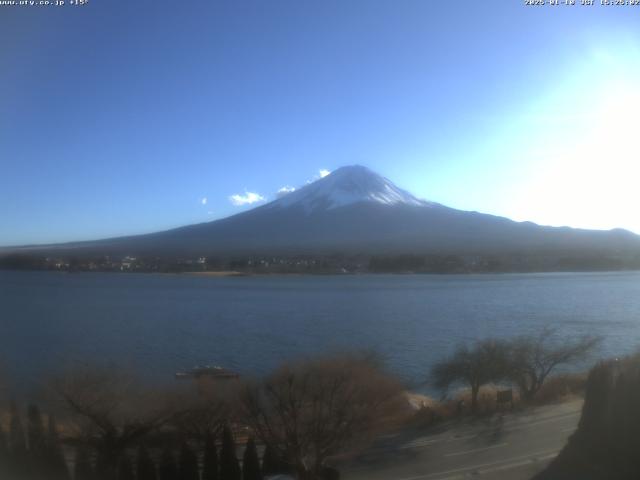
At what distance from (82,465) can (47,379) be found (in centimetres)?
175

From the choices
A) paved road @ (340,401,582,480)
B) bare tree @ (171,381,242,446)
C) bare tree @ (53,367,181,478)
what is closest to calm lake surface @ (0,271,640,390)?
bare tree @ (53,367,181,478)

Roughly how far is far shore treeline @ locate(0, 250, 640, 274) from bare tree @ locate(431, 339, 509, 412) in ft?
67.1

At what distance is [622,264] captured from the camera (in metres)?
25.1

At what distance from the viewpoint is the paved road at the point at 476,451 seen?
12.6 ft

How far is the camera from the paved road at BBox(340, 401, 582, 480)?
3.83 m

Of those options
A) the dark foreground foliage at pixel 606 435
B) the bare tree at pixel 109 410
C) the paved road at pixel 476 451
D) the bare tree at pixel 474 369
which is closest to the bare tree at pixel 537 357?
the bare tree at pixel 474 369

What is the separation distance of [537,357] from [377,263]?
20.7m

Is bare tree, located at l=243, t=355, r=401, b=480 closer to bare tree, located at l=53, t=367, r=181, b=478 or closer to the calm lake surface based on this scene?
bare tree, located at l=53, t=367, r=181, b=478

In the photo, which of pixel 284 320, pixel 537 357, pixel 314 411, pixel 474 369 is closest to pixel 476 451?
pixel 314 411

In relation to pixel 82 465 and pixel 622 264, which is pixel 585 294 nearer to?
pixel 622 264

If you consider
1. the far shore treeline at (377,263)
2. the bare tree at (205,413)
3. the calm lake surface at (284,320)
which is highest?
the far shore treeline at (377,263)

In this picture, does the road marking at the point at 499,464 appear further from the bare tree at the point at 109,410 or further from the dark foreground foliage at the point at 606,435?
the bare tree at the point at 109,410

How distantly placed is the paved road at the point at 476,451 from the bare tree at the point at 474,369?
64.2 inches

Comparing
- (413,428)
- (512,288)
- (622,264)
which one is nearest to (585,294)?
(512,288)
